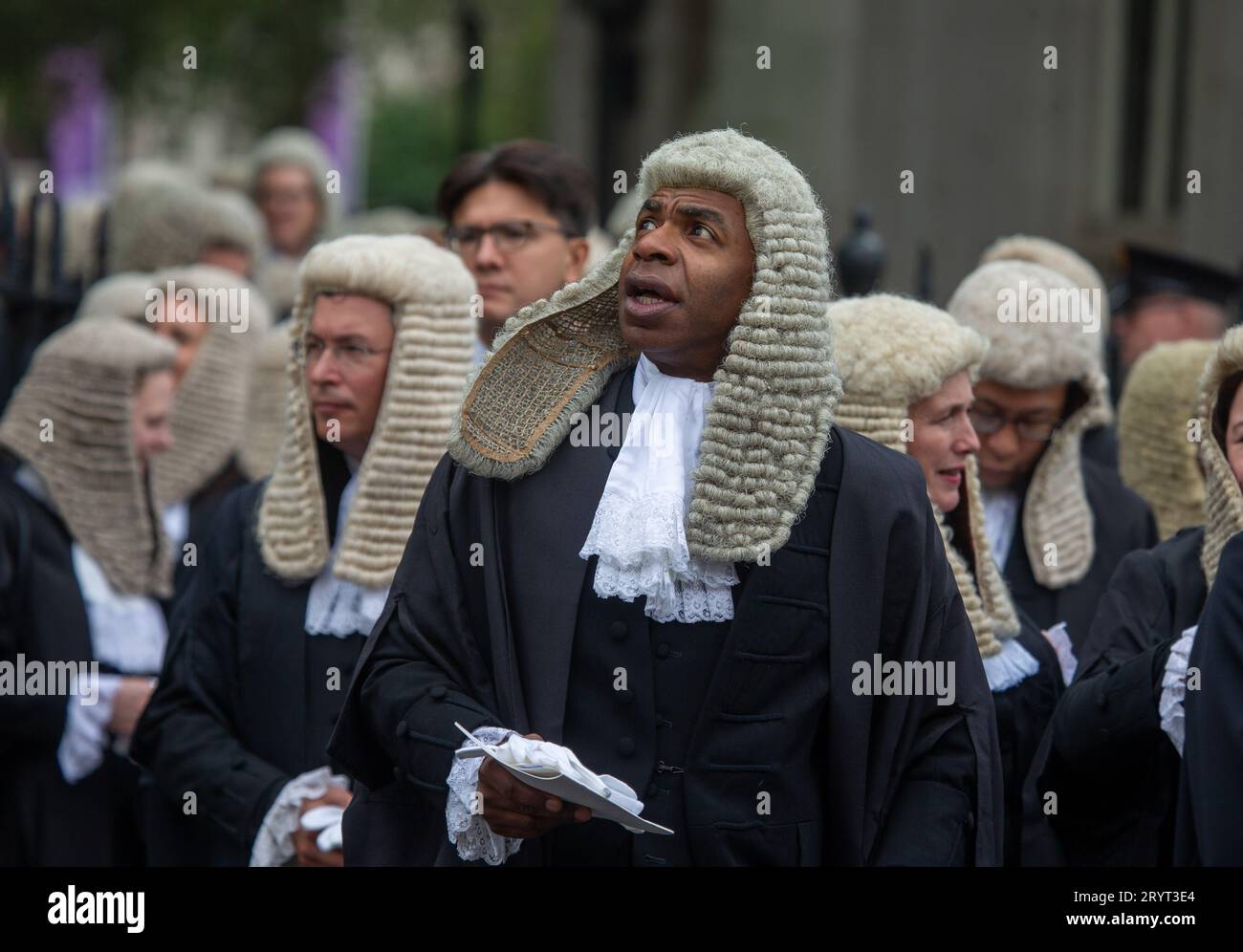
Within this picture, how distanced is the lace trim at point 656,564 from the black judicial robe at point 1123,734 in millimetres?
1033

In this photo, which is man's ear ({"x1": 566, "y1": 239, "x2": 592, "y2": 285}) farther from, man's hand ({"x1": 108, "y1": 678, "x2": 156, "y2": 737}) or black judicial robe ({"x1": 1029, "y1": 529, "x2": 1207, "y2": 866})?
black judicial robe ({"x1": 1029, "y1": 529, "x2": 1207, "y2": 866})

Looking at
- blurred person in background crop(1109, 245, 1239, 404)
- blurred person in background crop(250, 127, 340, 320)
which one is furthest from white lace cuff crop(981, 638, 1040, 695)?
blurred person in background crop(250, 127, 340, 320)

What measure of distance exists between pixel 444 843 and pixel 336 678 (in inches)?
43.3

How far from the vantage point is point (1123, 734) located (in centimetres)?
425

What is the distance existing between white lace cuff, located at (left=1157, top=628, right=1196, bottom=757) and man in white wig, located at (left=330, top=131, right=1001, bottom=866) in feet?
1.35

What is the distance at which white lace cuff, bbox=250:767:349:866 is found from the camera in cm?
465

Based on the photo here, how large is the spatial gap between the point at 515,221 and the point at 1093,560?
2.14 meters

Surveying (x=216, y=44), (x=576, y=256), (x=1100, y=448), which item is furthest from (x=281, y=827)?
(x=216, y=44)

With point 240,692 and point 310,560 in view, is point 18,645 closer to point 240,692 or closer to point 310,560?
point 240,692

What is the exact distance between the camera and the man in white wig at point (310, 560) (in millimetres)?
4797

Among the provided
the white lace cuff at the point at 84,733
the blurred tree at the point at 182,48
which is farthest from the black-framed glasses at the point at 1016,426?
the blurred tree at the point at 182,48

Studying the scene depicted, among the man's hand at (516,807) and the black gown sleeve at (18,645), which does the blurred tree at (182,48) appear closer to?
the black gown sleeve at (18,645)
